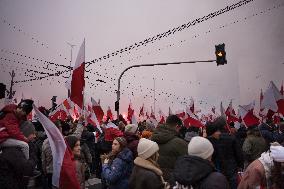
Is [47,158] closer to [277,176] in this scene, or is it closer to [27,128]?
[27,128]

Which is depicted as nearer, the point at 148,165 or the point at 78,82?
the point at 148,165

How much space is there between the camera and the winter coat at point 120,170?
19.3ft

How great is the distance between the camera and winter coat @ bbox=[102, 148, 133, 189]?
589 centimetres

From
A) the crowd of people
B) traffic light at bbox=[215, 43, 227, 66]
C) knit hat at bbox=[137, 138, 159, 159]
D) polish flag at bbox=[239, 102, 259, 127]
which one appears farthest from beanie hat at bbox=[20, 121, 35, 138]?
traffic light at bbox=[215, 43, 227, 66]

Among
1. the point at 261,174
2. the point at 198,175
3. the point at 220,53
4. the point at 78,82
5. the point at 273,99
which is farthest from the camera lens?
the point at 220,53

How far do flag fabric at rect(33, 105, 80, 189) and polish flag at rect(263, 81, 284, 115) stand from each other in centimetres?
914

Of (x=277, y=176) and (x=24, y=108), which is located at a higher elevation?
(x=24, y=108)

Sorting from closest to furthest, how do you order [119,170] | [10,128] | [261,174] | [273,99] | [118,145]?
[261,174] → [10,128] → [119,170] → [118,145] → [273,99]

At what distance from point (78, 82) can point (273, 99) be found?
781 centimetres

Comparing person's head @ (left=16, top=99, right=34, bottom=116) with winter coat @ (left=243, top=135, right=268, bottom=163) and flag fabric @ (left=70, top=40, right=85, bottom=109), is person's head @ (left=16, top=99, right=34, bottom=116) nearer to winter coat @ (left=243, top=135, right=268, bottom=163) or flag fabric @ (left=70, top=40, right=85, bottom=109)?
flag fabric @ (left=70, top=40, right=85, bottom=109)

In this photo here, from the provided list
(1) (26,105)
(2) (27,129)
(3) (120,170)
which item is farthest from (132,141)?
(1) (26,105)

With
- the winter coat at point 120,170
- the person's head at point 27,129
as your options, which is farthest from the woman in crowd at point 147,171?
the person's head at point 27,129

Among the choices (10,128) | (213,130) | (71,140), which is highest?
(10,128)

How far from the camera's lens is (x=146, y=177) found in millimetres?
4961
